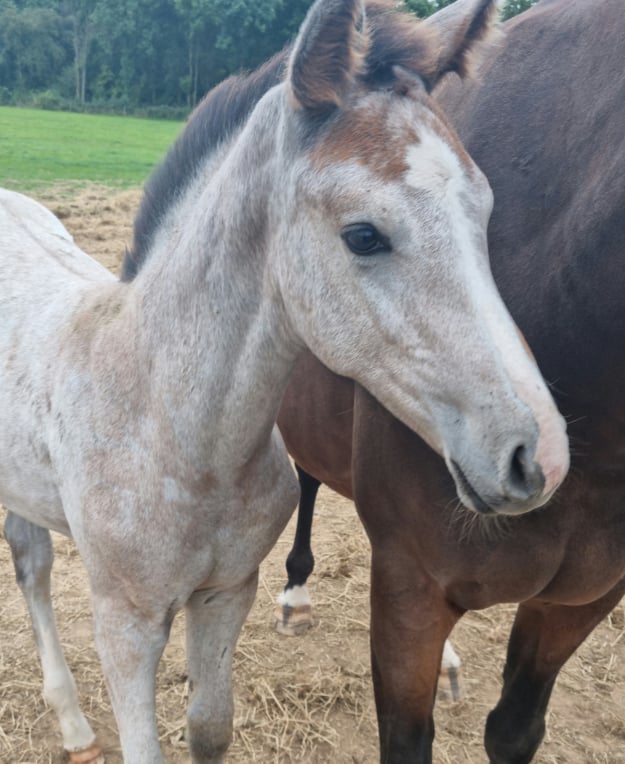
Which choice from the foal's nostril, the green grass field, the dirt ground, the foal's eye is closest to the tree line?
the green grass field

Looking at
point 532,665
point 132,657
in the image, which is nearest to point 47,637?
point 132,657

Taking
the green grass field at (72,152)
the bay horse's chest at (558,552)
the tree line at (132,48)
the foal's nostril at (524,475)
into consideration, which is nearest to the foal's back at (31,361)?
the bay horse's chest at (558,552)

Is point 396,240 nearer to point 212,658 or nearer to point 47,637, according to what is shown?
point 212,658

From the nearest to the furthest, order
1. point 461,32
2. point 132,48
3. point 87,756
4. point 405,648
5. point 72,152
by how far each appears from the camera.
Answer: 1. point 461,32
2. point 405,648
3. point 87,756
4. point 72,152
5. point 132,48

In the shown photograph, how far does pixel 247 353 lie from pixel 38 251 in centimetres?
125

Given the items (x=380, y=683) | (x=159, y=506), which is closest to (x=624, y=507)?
(x=380, y=683)

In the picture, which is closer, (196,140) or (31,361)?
(196,140)

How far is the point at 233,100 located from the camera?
5.39 feet

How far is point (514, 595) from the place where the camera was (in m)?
1.67

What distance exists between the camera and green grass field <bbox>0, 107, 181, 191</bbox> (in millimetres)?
13641

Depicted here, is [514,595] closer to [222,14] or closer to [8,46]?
[222,14]

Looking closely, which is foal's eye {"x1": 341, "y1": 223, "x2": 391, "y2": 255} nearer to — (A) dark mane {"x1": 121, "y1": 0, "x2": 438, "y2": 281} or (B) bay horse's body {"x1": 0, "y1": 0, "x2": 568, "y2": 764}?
(B) bay horse's body {"x1": 0, "y1": 0, "x2": 568, "y2": 764}

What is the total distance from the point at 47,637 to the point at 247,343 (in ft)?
5.08

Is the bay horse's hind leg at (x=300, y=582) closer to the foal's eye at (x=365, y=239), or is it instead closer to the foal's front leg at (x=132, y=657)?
the foal's front leg at (x=132, y=657)
